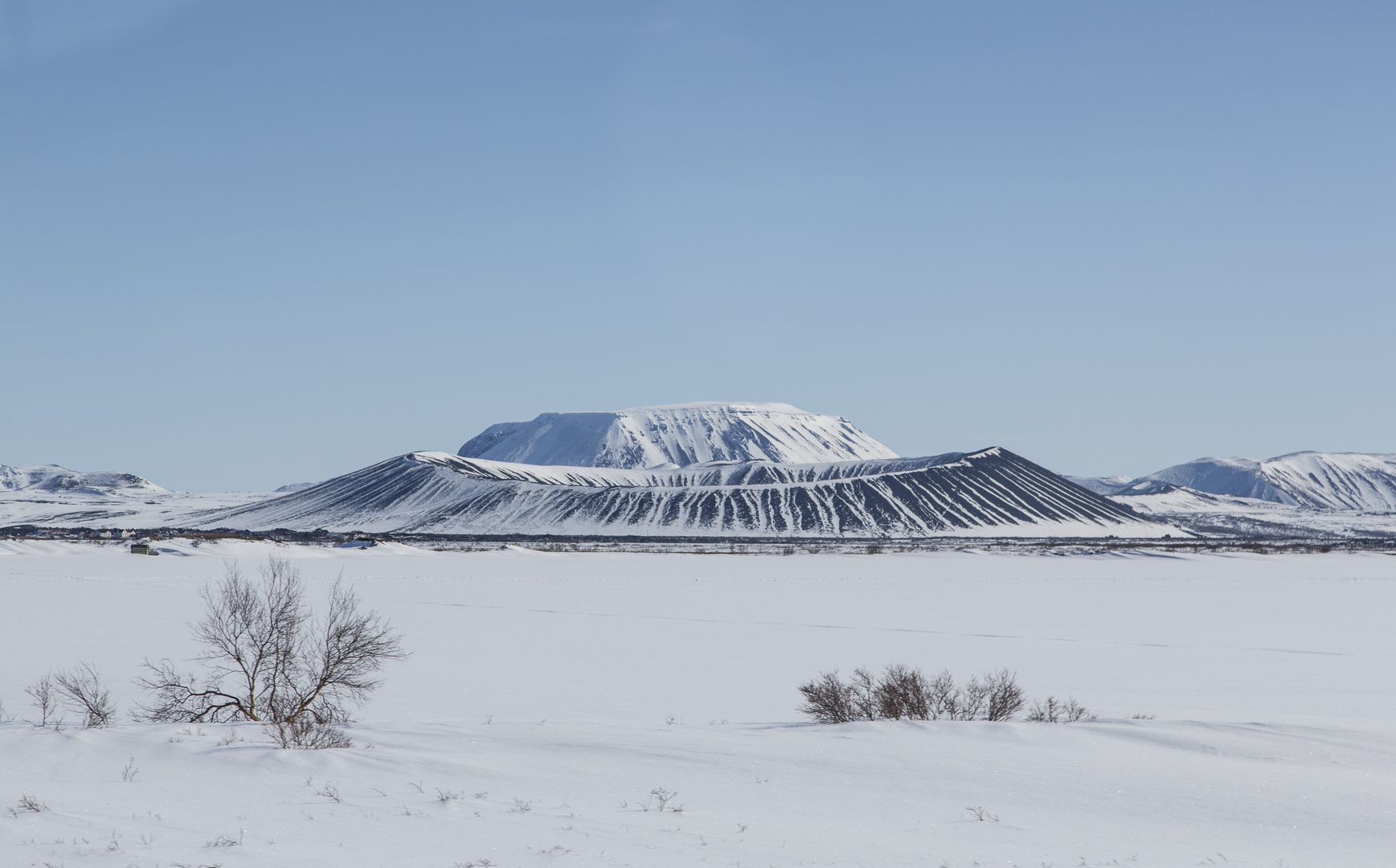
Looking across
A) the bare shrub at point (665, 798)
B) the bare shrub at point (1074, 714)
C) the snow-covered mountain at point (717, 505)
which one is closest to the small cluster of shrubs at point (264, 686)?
the bare shrub at point (665, 798)

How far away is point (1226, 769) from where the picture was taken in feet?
35.8

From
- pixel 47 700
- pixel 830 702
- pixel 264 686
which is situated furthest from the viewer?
pixel 264 686

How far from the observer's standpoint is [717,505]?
14212 centimetres

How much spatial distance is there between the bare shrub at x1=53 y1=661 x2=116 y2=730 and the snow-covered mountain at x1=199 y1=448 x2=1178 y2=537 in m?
109

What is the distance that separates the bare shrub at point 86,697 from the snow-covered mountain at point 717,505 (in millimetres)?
108879

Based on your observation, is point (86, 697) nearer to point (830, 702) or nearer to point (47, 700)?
point (47, 700)

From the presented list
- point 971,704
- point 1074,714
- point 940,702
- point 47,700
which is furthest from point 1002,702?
point 47,700

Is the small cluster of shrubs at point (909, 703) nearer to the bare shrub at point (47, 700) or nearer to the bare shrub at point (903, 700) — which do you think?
the bare shrub at point (903, 700)

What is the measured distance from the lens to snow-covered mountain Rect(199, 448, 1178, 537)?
135 meters

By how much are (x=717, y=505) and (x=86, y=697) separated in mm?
125454

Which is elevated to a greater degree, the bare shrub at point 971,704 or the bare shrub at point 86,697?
the bare shrub at point 971,704

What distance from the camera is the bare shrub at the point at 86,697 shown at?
45.9ft

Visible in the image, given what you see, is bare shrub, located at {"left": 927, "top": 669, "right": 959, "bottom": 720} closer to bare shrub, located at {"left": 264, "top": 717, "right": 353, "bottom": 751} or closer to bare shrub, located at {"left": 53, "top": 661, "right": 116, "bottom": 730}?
bare shrub, located at {"left": 264, "top": 717, "right": 353, "bottom": 751}

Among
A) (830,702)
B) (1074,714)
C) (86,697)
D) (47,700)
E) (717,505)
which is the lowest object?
(86,697)
